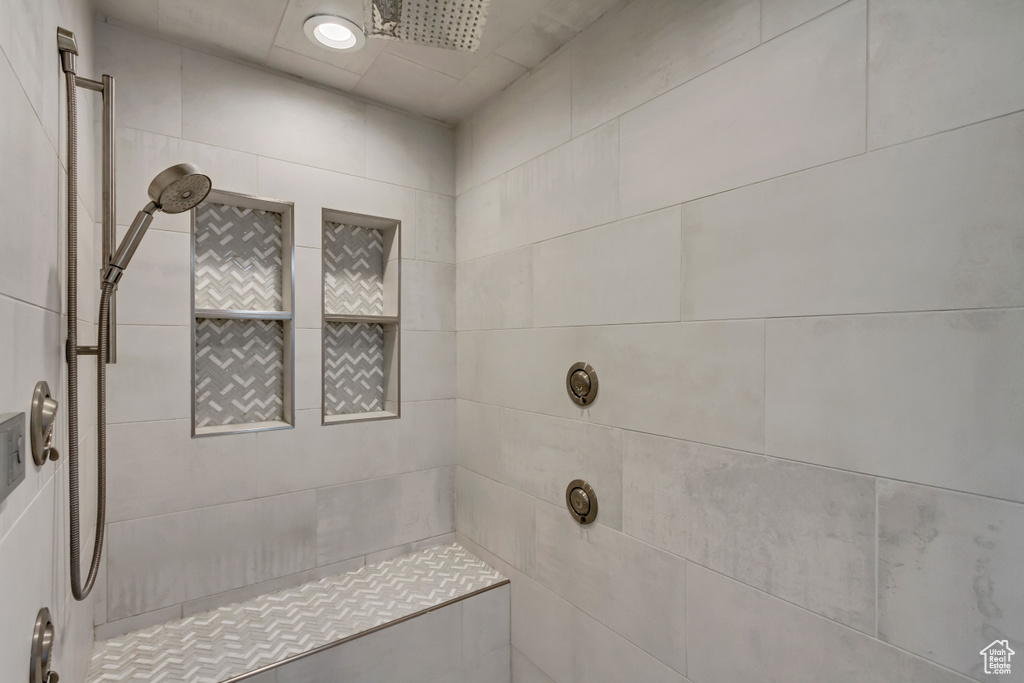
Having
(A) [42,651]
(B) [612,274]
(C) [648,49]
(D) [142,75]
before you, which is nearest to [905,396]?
(B) [612,274]

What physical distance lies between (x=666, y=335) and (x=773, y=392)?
0.31 m

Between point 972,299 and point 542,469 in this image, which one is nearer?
point 972,299

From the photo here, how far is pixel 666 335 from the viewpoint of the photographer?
1314 millimetres

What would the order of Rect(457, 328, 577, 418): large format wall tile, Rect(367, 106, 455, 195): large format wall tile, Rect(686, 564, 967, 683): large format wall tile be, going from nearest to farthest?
Rect(686, 564, 967, 683): large format wall tile
Rect(457, 328, 577, 418): large format wall tile
Rect(367, 106, 455, 195): large format wall tile

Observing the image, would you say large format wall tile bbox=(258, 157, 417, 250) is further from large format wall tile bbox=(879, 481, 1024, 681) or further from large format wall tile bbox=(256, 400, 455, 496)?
large format wall tile bbox=(879, 481, 1024, 681)

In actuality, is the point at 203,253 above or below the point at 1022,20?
below

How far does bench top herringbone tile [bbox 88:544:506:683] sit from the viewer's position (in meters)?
1.42

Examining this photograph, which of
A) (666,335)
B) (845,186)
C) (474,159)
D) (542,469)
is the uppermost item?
(474,159)

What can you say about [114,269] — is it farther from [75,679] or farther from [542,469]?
[542,469]

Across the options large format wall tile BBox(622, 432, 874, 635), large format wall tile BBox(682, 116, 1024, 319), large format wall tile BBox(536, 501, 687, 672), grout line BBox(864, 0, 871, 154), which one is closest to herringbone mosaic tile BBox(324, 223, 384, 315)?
large format wall tile BBox(536, 501, 687, 672)

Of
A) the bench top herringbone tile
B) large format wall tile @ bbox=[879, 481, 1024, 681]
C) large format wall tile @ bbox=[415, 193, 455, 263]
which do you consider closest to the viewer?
large format wall tile @ bbox=[879, 481, 1024, 681]

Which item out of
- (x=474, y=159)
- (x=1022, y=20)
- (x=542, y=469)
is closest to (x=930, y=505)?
(x=1022, y=20)

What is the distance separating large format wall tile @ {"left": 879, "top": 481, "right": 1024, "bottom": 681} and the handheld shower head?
1.56 meters

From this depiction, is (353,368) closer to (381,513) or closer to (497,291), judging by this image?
(381,513)
